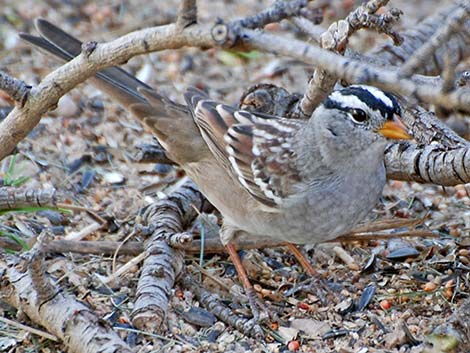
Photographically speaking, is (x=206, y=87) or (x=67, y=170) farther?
(x=206, y=87)

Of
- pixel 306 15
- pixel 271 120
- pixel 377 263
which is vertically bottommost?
pixel 377 263

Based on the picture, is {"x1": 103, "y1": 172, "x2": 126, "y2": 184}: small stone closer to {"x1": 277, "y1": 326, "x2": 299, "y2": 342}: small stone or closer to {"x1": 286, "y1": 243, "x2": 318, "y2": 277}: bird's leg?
{"x1": 286, "y1": 243, "x2": 318, "y2": 277}: bird's leg

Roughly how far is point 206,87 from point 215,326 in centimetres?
229

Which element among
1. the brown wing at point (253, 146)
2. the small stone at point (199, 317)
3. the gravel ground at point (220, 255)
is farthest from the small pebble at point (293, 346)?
the brown wing at point (253, 146)

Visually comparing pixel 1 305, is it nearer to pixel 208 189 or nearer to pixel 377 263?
pixel 208 189

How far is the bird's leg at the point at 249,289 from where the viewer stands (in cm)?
333

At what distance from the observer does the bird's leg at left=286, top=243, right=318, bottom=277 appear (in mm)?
3645

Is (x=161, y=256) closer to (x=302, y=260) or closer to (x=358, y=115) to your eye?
(x=302, y=260)

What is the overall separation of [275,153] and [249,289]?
57 cm

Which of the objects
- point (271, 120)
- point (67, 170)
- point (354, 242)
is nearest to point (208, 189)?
point (271, 120)

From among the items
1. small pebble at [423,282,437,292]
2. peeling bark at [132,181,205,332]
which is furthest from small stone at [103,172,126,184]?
small pebble at [423,282,437,292]

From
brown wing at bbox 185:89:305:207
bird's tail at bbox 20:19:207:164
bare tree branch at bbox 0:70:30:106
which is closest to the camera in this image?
bare tree branch at bbox 0:70:30:106

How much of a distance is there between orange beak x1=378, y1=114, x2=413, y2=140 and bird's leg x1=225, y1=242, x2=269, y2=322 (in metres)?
0.82

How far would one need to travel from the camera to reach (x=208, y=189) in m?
3.76
